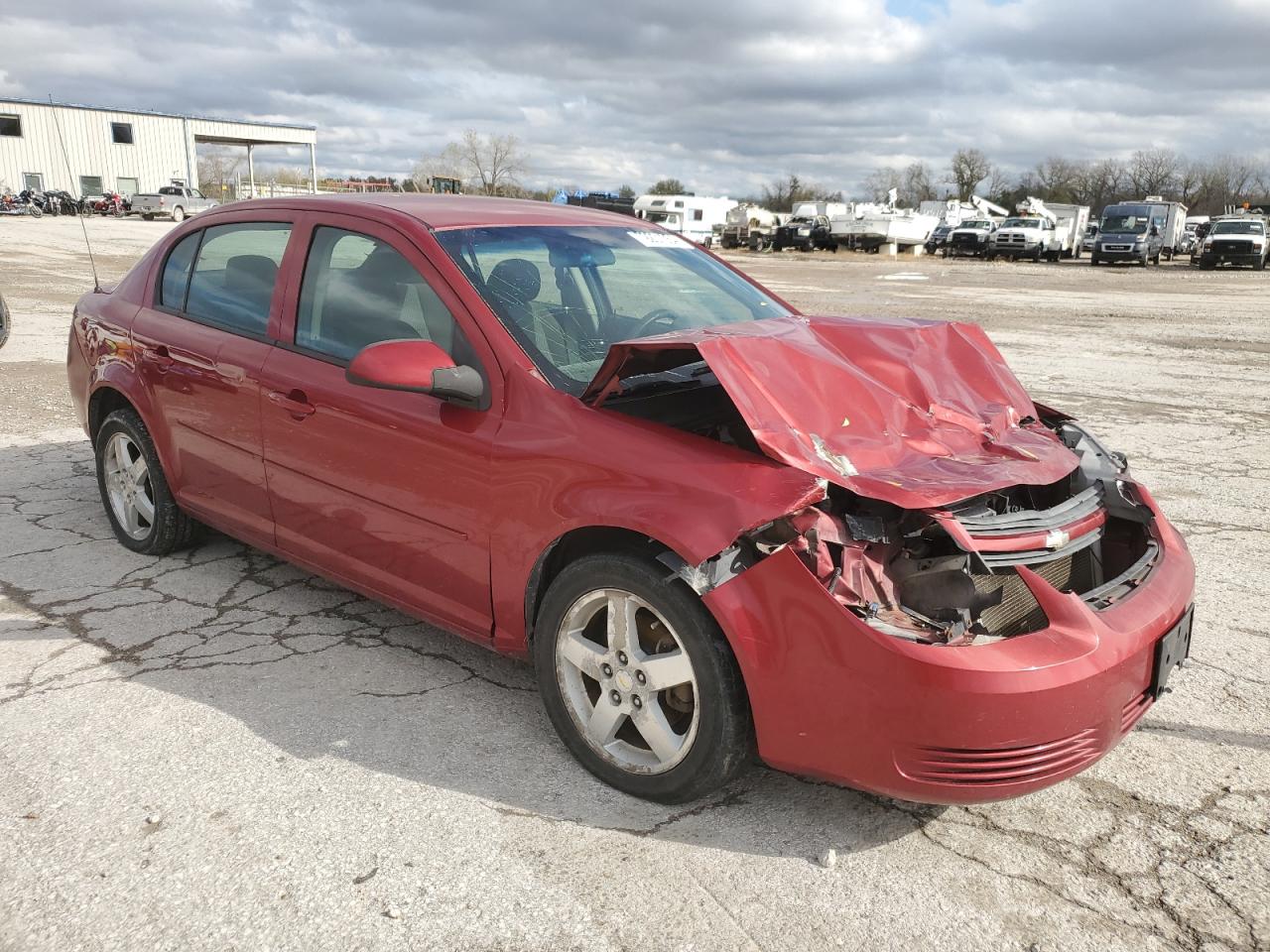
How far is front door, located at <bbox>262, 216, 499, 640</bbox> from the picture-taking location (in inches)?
123

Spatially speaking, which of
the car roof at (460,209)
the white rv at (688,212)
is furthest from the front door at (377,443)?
the white rv at (688,212)

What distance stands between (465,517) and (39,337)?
423 inches

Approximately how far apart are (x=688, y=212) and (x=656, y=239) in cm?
5197

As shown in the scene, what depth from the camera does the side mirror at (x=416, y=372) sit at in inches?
115

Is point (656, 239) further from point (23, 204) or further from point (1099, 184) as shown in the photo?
point (1099, 184)

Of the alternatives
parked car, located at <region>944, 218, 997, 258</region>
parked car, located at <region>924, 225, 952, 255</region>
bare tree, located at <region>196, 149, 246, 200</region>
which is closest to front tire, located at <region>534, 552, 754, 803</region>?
parked car, located at <region>944, 218, 997, 258</region>

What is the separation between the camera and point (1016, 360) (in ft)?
37.6

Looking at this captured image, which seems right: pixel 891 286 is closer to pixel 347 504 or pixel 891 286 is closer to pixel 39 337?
pixel 39 337

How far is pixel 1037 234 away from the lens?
41312 mm

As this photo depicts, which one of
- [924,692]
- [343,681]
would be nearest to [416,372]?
[343,681]

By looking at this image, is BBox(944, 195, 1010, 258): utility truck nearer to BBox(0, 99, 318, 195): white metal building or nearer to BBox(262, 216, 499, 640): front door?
BBox(0, 99, 318, 195): white metal building

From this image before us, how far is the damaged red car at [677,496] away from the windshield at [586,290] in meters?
0.01

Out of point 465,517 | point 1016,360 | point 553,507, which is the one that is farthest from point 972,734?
point 1016,360

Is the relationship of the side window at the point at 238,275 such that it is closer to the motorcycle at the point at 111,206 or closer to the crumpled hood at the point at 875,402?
the crumpled hood at the point at 875,402
